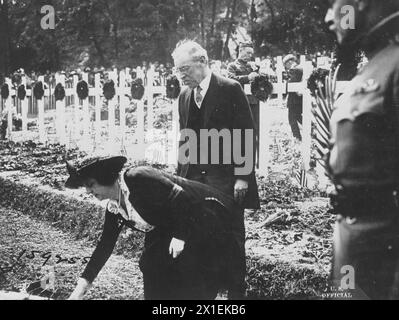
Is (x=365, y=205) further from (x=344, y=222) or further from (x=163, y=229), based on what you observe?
(x=163, y=229)

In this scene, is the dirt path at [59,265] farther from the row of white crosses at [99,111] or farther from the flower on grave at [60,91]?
the flower on grave at [60,91]

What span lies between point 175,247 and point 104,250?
400 mm

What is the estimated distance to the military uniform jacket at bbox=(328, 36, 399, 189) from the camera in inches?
111

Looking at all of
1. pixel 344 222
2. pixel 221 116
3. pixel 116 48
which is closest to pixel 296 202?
pixel 221 116

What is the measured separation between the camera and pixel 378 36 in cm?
289

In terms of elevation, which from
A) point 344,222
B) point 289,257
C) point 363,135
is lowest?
point 289,257

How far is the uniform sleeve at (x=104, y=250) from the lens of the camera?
3514 millimetres

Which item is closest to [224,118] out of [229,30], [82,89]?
[82,89]

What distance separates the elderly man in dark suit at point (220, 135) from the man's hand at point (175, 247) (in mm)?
359

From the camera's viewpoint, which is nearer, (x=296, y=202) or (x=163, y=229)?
(x=163, y=229)

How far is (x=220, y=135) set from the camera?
3.76 metres

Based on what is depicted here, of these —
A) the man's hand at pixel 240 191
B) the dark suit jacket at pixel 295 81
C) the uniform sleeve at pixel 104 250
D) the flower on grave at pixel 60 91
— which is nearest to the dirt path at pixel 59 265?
the uniform sleeve at pixel 104 250

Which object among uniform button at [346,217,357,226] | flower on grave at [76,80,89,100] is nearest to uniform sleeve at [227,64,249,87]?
flower on grave at [76,80,89,100]

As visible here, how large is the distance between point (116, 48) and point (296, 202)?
2361 millimetres
